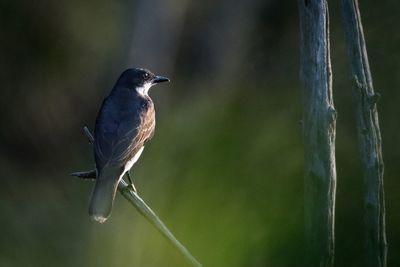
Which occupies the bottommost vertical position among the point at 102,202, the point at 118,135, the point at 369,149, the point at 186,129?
the point at 186,129

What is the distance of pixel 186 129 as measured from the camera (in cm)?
1188

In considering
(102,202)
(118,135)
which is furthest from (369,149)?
(118,135)

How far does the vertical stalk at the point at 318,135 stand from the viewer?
5.11 meters

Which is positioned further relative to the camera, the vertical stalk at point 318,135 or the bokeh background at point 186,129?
the bokeh background at point 186,129

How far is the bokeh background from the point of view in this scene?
9.84m

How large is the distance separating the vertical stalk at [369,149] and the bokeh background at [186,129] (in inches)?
147

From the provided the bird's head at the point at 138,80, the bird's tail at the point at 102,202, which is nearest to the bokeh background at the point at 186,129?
the bird's head at the point at 138,80

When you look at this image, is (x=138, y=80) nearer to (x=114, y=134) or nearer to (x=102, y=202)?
(x=114, y=134)

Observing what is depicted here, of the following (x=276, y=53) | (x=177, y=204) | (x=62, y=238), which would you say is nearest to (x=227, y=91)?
(x=276, y=53)

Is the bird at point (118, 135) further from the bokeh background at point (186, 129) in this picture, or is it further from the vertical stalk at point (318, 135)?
the bokeh background at point (186, 129)

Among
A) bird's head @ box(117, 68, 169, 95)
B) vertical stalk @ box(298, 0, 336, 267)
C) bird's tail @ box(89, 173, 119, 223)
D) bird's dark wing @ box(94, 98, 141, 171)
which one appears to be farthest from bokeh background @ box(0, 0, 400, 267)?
vertical stalk @ box(298, 0, 336, 267)

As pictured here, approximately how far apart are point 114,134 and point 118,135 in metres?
0.03

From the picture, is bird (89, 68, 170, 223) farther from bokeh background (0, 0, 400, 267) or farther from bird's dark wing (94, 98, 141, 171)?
bokeh background (0, 0, 400, 267)

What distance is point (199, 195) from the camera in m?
10.7
